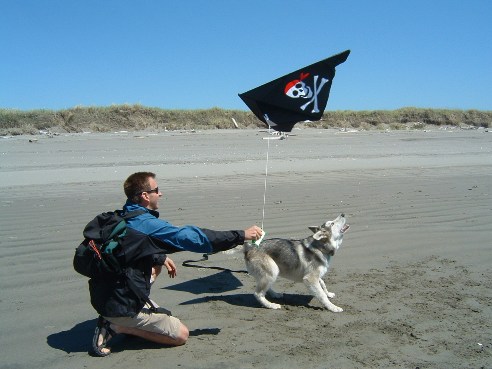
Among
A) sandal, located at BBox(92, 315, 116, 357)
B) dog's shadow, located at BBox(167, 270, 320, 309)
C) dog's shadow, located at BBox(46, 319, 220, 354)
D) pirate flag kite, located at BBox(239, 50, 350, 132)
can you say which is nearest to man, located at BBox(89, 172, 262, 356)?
sandal, located at BBox(92, 315, 116, 357)

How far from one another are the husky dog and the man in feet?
3.85

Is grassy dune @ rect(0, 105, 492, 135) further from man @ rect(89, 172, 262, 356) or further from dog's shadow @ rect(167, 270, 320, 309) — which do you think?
man @ rect(89, 172, 262, 356)

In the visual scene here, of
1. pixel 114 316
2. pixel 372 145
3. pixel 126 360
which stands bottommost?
pixel 126 360

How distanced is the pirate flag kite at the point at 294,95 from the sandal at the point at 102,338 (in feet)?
11.4

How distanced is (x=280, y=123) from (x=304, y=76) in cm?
72

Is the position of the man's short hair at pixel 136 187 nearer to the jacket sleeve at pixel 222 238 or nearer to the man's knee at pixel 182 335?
the jacket sleeve at pixel 222 238

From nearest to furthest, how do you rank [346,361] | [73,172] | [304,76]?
[346,361]
[304,76]
[73,172]

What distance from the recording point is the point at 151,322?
459 cm

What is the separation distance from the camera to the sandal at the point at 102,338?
4449 millimetres

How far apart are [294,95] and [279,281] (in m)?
2.57

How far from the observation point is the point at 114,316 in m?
4.49

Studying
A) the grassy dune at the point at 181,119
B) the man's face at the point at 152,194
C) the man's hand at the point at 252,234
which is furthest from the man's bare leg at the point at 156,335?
the grassy dune at the point at 181,119

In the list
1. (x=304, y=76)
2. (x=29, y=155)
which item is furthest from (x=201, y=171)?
(x=304, y=76)

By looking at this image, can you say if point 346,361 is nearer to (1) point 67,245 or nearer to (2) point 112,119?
(1) point 67,245
